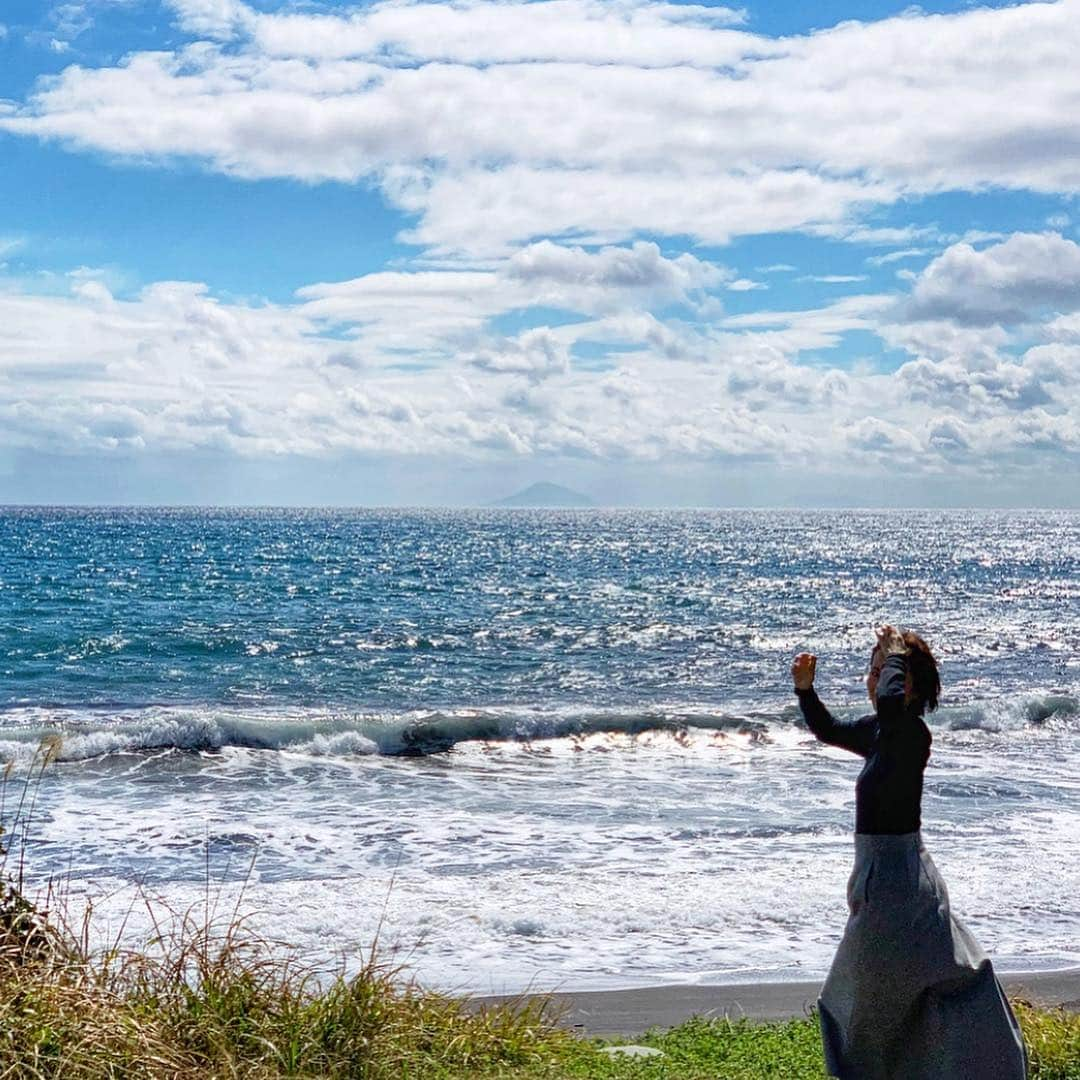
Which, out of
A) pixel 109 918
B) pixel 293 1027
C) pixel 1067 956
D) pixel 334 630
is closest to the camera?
pixel 293 1027

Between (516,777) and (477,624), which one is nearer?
(516,777)

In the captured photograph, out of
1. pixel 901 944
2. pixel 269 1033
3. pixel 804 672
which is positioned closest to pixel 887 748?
pixel 804 672

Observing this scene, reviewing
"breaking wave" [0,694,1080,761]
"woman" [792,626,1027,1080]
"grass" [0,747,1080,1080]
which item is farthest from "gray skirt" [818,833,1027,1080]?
"breaking wave" [0,694,1080,761]

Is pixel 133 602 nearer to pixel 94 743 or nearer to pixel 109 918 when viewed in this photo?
pixel 94 743

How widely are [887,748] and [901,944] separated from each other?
79cm

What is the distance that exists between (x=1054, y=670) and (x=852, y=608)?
2041 cm

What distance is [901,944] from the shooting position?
496 cm

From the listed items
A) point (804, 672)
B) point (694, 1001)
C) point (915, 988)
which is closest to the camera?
point (915, 988)

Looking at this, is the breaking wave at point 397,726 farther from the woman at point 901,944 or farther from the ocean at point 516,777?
the woman at point 901,944

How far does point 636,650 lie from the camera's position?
35.9 meters

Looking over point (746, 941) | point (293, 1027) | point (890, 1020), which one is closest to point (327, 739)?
point (746, 941)

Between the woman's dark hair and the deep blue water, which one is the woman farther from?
the deep blue water

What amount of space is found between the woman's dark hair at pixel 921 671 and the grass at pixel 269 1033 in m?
2.29

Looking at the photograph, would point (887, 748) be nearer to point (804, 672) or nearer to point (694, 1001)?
point (804, 672)
